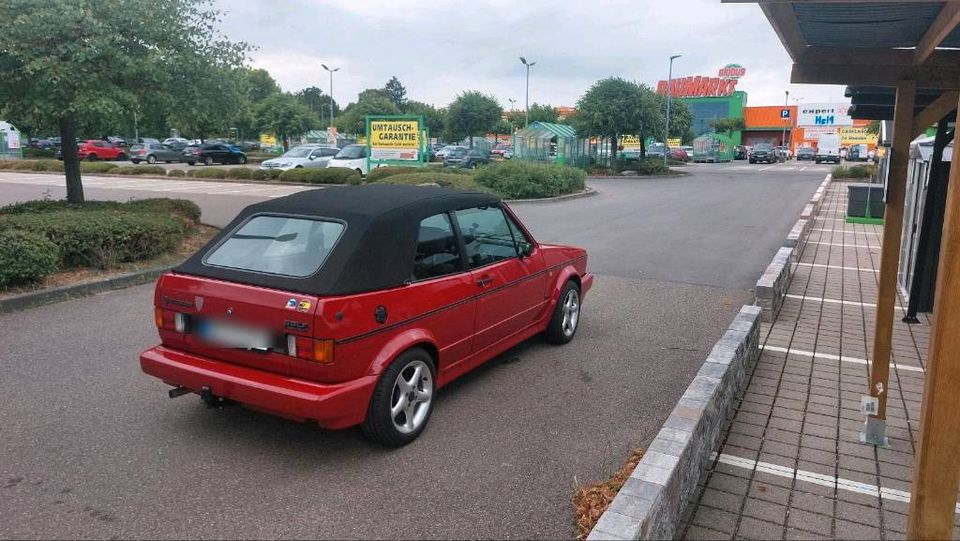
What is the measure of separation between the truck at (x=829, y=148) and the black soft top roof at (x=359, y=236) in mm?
62532

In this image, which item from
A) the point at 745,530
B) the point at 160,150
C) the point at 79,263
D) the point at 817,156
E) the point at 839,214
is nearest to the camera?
the point at 745,530

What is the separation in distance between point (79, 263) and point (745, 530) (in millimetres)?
8567

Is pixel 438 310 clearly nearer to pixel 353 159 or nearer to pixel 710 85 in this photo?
pixel 353 159

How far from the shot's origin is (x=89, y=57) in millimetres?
9523

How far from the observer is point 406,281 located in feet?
14.4

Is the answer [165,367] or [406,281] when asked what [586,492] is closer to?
[406,281]

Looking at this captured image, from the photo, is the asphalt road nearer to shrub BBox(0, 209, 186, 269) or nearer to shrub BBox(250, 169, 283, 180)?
shrub BBox(0, 209, 186, 269)

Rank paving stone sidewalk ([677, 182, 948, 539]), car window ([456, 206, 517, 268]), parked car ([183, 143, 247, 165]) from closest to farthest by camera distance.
Answer: paving stone sidewalk ([677, 182, 948, 539]) < car window ([456, 206, 517, 268]) < parked car ([183, 143, 247, 165])

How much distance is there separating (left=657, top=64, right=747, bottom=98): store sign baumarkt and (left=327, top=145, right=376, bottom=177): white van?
58.7m

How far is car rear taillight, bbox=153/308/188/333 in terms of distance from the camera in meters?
4.32

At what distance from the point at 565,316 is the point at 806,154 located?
219ft

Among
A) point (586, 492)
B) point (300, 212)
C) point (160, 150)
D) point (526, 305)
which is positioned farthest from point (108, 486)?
point (160, 150)

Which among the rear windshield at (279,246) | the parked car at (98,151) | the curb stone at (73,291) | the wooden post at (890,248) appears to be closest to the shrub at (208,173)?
the parked car at (98,151)

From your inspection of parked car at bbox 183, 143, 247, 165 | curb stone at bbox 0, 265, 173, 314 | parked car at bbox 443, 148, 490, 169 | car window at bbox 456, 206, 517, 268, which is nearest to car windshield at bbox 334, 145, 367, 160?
parked car at bbox 443, 148, 490, 169
